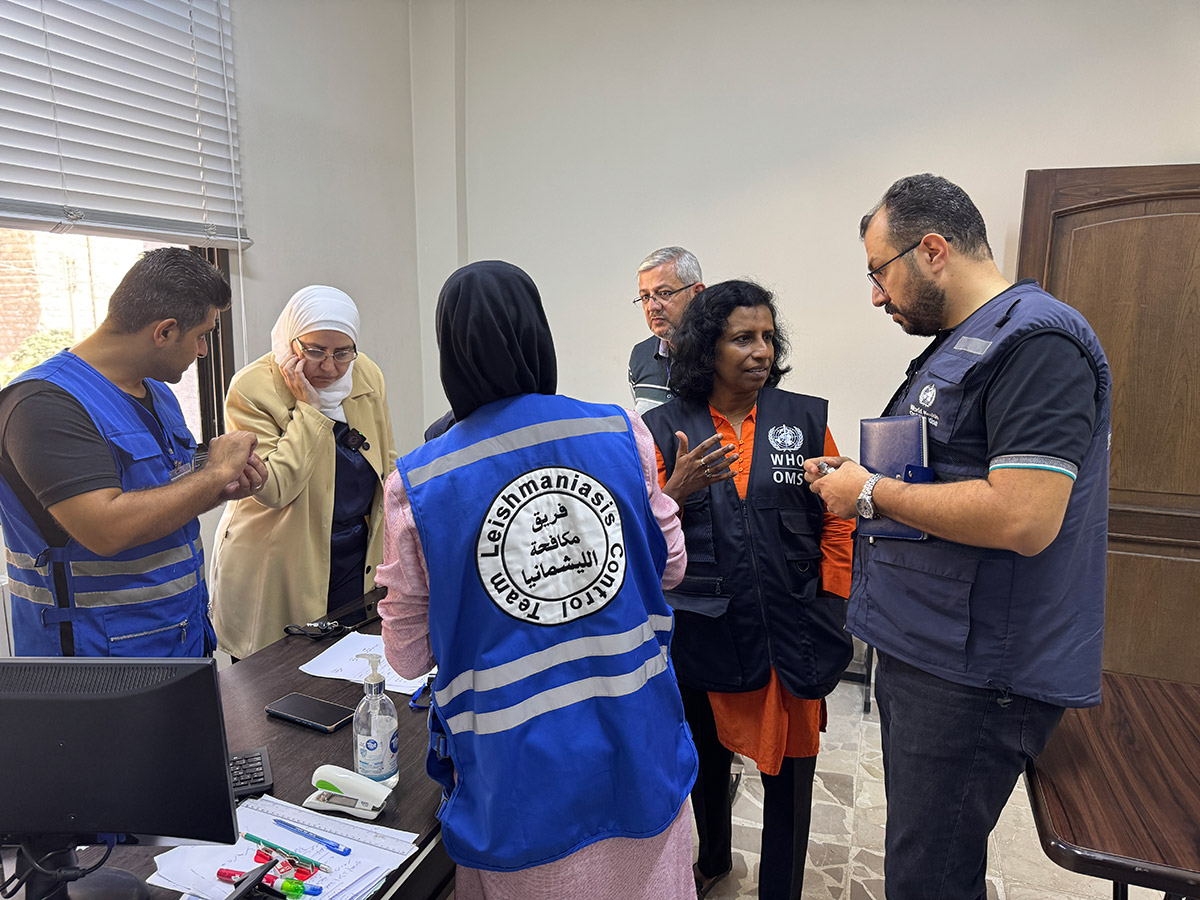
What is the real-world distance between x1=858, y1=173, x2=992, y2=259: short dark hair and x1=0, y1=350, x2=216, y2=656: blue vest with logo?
1.63 metres

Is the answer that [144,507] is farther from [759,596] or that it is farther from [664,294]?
[664,294]

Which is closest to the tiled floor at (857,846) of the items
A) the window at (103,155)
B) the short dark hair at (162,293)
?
the short dark hair at (162,293)

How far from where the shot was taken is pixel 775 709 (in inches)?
69.7

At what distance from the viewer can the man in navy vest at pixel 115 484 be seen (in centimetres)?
146

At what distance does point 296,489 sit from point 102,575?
0.58 m

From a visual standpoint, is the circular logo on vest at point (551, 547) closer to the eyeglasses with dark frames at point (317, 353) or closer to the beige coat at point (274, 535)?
the beige coat at point (274, 535)

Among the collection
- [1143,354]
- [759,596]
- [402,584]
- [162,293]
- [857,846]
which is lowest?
[857,846]

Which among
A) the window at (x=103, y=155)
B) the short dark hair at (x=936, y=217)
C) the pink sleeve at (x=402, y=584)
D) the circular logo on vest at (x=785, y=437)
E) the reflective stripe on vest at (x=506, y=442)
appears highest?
the window at (x=103, y=155)

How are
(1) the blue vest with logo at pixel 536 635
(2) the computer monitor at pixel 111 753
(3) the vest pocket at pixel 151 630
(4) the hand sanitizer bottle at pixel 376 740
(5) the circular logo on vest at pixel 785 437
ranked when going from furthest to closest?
(5) the circular logo on vest at pixel 785 437 < (3) the vest pocket at pixel 151 630 < (4) the hand sanitizer bottle at pixel 376 740 < (1) the blue vest with logo at pixel 536 635 < (2) the computer monitor at pixel 111 753

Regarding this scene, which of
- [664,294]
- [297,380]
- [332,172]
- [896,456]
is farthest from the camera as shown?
[332,172]

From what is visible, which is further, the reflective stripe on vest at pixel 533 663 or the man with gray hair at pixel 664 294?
the man with gray hair at pixel 664 294

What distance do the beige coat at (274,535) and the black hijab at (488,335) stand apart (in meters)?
1.09

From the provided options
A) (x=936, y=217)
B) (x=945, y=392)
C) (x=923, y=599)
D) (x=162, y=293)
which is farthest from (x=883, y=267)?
(x=162, y=293)

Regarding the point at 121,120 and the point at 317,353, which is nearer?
the point at 317,353
